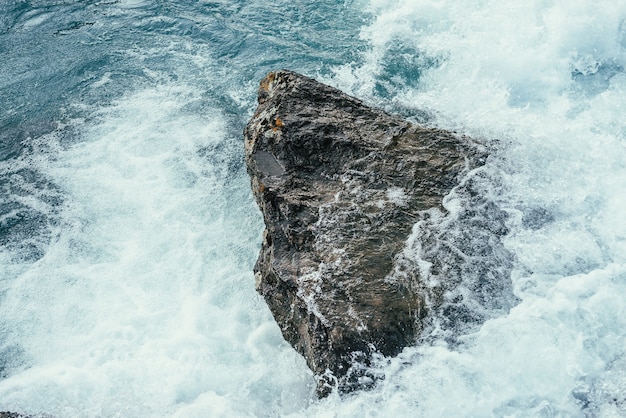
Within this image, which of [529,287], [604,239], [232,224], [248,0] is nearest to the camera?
[529,287]

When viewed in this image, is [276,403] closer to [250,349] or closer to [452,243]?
[250,349]

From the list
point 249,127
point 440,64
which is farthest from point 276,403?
point 440,64

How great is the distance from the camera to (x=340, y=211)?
495 centimetres

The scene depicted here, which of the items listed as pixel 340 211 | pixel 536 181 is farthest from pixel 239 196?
pixel 536 181

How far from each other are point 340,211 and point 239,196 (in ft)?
7.38

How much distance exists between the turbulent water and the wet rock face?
0.88ft

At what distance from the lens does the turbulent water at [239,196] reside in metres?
4.36

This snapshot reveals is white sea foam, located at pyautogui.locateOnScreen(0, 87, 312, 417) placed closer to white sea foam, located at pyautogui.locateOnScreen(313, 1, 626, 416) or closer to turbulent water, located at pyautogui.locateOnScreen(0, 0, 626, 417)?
turbulent water, located at pyautogui.locateOnScreen(0, 0, 626, 417)

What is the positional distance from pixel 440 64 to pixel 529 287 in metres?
4.73

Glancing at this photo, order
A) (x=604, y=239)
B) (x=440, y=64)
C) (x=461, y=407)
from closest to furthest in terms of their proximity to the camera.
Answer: (x=461, y=407) < (x=604, y=239) < (x=440, y=64)

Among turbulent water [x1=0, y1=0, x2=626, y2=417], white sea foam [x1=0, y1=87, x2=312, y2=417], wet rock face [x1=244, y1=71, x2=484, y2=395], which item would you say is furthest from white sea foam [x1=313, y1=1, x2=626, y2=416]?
white sea foam [x1=0, y1=87, x2=312, y2=417]

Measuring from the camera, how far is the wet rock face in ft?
14.2

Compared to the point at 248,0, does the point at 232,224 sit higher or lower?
lower

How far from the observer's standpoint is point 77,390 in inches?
195
